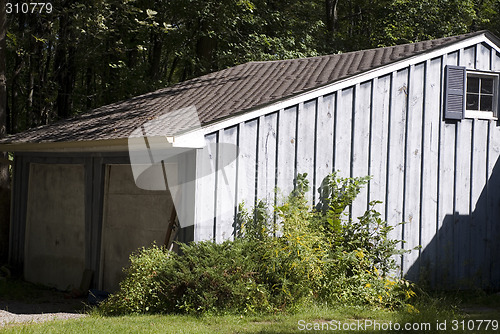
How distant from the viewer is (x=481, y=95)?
38.8ft

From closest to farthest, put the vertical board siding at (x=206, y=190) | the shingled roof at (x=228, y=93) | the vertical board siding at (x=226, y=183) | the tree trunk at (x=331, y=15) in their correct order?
the vertical board siding at (x=206, y=190) → the vertical board siding at (x=226, y=183) → the shingled roof at (x=228, y=93) → the tree trunk at (x=331, y=15)

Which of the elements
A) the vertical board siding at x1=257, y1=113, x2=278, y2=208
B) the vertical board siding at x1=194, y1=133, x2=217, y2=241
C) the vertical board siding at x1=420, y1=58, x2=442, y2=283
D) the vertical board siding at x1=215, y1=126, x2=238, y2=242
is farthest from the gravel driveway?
the vertical board siding at x1=420, y1=58, x2=442, y2=283

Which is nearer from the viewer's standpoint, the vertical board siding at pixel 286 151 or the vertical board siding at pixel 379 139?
the vertical board siding at pixel 286 151

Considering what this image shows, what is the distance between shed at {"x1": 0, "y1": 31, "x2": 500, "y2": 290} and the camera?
9.66 m

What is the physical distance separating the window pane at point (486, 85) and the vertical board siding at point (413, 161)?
52.2 inches

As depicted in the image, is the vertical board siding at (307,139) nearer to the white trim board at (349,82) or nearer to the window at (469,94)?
the white trim board at (349,82)

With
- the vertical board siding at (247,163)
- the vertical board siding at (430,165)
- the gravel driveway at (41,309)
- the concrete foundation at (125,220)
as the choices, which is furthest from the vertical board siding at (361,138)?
the gravel driveway at (41,309)

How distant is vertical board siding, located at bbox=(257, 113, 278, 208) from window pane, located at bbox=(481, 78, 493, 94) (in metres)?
4.15

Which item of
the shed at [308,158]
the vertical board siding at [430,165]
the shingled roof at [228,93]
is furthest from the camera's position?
the vertical board siding at [430,165]

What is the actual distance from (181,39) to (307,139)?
41.9ft

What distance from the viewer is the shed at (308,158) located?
31.7 ft

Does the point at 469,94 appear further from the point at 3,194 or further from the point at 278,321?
the point at 3,194

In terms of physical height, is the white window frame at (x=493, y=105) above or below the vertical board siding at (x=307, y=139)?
above

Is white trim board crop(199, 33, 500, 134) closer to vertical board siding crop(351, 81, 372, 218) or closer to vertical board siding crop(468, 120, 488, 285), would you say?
vertical board siding crop(351, 81, 372, 218)
